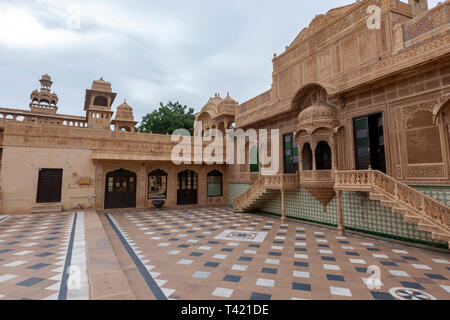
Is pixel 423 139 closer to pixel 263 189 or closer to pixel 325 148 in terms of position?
pixel 325 148

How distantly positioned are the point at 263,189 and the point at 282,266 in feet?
21.4

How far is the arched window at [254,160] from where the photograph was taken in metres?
13.7

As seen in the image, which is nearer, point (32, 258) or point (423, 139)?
point (32, 258)

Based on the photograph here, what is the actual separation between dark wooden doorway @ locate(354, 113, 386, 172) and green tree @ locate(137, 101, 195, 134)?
21.2 meters

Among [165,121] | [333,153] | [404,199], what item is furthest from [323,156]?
[165,121]

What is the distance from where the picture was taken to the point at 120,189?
566 inches

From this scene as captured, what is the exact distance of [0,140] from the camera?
41.4 feet

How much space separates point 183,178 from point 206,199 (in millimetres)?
2231

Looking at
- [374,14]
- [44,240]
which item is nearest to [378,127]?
[374,14]

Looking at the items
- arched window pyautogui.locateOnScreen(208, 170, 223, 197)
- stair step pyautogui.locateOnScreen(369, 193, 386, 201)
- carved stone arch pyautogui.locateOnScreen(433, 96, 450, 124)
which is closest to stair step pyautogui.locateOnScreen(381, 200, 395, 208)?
stair step pyautogui.locateOnScreen(369, 193, 386, 201)

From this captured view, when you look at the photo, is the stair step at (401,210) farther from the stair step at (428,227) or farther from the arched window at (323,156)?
the arched window at (323,156)

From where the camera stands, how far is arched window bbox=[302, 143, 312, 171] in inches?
389

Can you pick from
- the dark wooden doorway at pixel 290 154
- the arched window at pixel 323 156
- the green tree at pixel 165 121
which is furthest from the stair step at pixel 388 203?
the green tree at pixel 165 121
